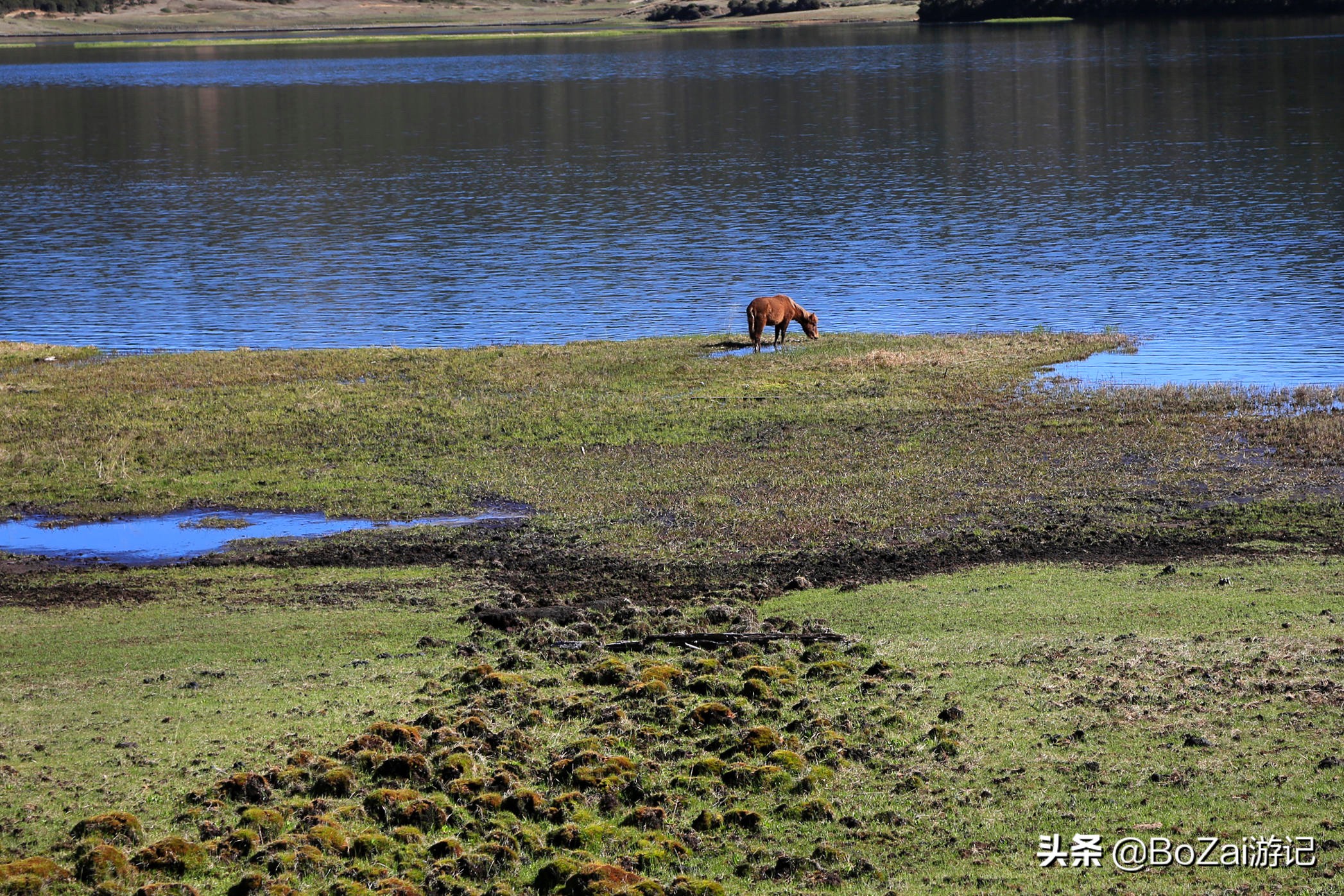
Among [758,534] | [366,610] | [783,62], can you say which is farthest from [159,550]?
[783,62]

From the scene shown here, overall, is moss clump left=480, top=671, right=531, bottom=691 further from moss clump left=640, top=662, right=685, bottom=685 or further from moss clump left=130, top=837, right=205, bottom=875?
moss clump left=130, top=837, right=205, bottom=875

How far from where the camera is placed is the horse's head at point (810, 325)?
37.1 m

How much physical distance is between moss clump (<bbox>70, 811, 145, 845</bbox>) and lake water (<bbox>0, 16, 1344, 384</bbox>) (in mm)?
27842

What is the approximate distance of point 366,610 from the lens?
1833 centimetres

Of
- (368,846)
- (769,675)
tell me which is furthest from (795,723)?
(368,846)

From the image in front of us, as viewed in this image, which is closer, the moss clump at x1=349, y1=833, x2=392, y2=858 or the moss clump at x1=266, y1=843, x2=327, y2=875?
the moss clump at x1=266, y1=843, x2=327, y2=875

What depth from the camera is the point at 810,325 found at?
122ft

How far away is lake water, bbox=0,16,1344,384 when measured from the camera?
4406 cm

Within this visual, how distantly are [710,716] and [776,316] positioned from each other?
932 inches

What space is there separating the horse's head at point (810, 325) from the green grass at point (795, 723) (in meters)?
18.7

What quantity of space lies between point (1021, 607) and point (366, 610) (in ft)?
→ 28.5

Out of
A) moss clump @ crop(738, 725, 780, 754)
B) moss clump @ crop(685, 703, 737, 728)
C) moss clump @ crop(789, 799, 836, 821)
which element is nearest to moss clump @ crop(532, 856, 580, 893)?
moss clump @ crop(789, 799, 836, 821)

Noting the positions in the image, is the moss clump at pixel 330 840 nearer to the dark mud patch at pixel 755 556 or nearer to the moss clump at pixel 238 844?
the moss clump at pixel 238 844

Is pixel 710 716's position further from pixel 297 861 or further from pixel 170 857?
pixel 170 857
